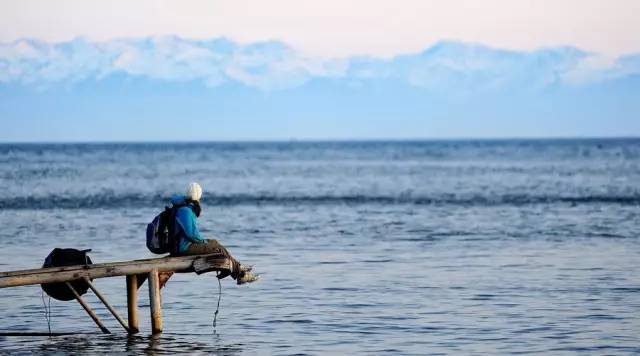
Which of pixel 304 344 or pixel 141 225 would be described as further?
pixel 141 225

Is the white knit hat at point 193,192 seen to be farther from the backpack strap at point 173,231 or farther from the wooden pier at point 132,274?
the wooden pier at point 132,274

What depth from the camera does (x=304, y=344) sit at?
56.5ft

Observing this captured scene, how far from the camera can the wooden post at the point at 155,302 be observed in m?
17.1

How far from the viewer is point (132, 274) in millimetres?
17031

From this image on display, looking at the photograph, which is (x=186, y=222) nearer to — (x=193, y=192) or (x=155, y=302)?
(x=193, y=192)

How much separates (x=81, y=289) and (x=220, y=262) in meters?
1.93

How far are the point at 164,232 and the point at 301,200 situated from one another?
37.3 meters

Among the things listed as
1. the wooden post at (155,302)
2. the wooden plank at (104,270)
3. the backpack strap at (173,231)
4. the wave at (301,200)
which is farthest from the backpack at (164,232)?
the wave at (301,200)

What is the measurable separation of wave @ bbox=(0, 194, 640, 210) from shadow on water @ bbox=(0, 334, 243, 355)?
3077cm

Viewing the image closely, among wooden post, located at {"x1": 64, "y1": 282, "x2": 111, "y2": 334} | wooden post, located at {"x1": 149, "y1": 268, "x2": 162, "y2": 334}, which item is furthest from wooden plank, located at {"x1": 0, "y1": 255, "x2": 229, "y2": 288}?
wooden post, located at {"x1": 64, "y1": 282, "x2": 111, "y2": 334}

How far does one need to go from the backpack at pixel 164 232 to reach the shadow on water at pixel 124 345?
4.14ft

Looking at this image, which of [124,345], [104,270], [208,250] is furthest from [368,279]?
[104,270]

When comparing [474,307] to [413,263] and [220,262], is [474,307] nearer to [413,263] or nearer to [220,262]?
[220,262]

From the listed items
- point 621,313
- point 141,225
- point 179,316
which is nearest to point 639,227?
point 141,225
